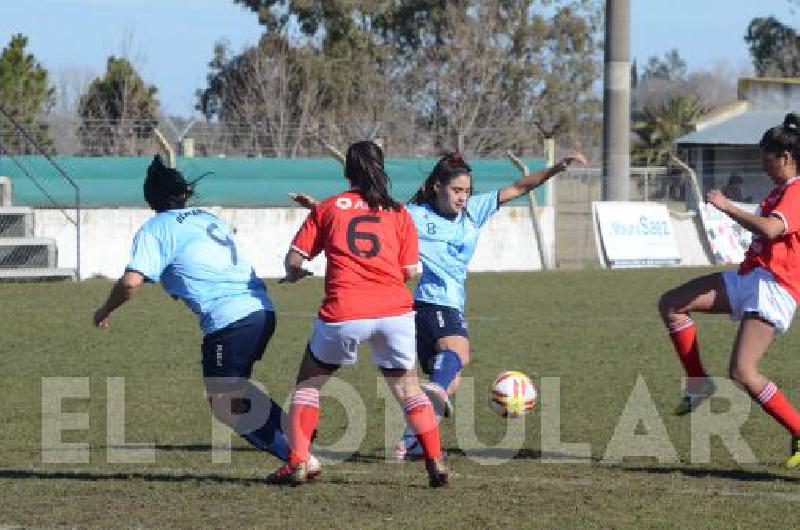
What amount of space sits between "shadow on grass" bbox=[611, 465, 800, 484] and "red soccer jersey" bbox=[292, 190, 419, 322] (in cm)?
177

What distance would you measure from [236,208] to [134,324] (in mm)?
9220

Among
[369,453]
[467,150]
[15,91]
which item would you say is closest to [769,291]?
[369,453]

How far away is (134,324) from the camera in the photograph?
17031 mm

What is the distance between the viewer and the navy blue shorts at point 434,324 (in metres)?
8.54

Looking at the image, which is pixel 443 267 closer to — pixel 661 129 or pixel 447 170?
pixel 447 170

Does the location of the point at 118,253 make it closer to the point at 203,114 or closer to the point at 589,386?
the point at 589,386

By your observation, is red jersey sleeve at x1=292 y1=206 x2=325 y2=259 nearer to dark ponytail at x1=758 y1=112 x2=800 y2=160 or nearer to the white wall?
dark ponytail at x1=758 y1=112 x2=800 y2=160

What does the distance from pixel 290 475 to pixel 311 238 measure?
3.97 feet

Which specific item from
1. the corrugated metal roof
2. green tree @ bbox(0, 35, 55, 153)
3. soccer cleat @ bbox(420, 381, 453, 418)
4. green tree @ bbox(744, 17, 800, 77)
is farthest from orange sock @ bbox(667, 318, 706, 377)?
green tree @ bbox(744, 17, 800, 77)

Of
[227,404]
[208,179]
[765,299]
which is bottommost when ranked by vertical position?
[227,404]

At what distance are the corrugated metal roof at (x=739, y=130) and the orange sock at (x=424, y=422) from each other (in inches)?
1761

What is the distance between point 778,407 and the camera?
310 inches

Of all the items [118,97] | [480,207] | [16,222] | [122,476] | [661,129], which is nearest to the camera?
[122,476]

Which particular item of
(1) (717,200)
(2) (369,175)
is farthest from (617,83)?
(2) (369,175)
